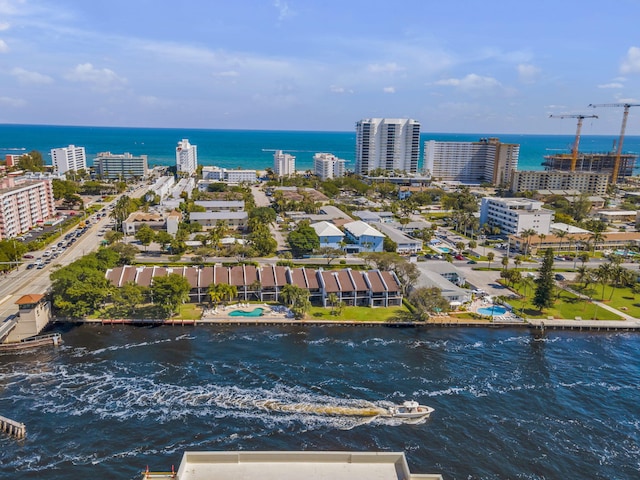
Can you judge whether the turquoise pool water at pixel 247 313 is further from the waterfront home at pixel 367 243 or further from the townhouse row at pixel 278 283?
the waterfront home at pixel 367 243

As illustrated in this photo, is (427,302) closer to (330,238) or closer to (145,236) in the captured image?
(330,238)

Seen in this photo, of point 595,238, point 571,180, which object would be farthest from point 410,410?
point 571,180

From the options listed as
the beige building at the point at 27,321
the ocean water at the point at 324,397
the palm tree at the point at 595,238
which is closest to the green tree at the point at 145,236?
the ocean water at the point at 324,397

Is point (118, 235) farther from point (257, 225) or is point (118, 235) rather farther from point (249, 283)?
point (249, 283)

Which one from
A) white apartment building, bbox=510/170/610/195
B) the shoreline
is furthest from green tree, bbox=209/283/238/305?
white apartment building, bbox=510/170/610/195

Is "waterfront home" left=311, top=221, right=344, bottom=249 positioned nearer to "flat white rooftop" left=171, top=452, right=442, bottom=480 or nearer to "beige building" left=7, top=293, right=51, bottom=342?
"beige building" left=7, top=293, right=51, bottom=342

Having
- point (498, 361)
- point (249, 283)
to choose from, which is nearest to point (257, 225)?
point (249, 283)
